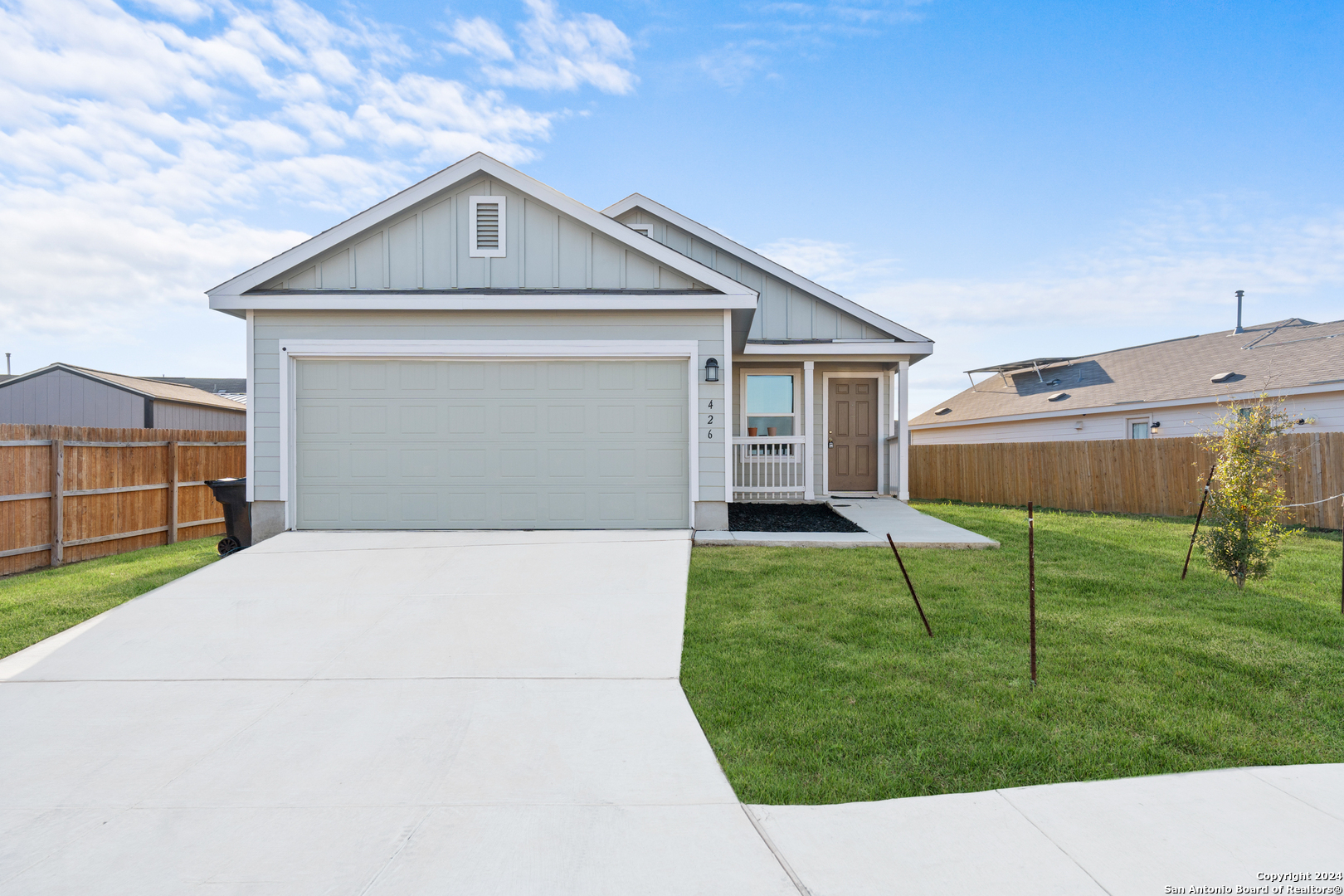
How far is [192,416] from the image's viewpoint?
55.9ft

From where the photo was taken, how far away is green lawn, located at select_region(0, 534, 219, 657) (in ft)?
17.7

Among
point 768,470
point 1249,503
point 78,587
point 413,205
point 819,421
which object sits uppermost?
point 413,205

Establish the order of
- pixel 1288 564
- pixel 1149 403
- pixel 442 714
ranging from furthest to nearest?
1. pixel 1149 403
2. pixel 1288 564
3. pixel 442 714

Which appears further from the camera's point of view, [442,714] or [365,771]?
[442,714]

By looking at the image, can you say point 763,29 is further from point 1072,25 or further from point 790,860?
point 790,860

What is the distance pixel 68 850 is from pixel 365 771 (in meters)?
1.02

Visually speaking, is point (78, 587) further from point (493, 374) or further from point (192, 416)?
point (192, 416)

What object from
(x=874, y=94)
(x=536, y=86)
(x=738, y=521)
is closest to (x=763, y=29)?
(x=874, y=94)

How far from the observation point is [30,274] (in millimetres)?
19312

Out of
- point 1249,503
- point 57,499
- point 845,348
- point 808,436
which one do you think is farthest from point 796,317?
point 57,499

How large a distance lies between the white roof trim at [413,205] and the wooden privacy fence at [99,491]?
2936 mm

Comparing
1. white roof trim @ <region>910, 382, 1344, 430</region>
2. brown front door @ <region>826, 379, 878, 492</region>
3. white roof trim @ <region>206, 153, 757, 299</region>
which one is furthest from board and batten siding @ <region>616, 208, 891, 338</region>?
white roof trim @ <region>910, 382, 1344, 430</region>

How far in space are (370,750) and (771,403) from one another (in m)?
10.3

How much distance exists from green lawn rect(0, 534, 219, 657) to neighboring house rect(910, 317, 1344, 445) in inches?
682
